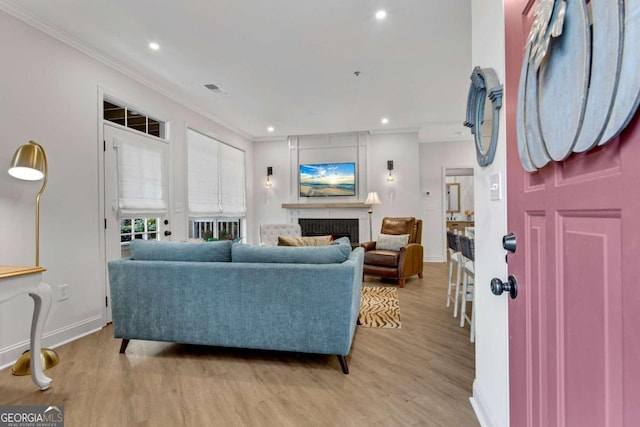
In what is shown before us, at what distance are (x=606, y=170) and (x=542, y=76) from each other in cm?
31

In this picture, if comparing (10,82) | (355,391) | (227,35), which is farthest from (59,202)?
(355,391)

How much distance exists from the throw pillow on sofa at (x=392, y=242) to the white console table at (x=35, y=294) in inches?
159

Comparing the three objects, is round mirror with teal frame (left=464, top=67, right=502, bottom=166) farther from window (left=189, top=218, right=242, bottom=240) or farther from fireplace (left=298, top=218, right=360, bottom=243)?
fireplace (left=298, top=218, right=360, bottom=243)

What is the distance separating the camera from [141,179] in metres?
3.54

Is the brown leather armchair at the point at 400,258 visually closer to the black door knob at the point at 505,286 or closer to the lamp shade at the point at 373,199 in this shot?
the lamp shade at the point at 373,199

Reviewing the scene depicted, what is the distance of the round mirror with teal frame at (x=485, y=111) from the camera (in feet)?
4.49

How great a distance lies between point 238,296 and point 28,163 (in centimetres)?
175

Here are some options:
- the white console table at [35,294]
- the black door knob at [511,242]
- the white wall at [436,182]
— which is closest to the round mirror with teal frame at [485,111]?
the black door knob at [511,242]

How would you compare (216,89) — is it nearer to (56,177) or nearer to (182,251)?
(56,177)

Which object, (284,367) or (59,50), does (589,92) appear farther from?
(59,50)

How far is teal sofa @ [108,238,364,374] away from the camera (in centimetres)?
211

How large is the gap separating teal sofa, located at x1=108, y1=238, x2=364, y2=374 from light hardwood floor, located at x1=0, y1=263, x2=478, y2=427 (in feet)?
0.55

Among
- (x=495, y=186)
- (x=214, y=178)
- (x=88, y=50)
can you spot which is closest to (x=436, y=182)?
(x=214, y=178)

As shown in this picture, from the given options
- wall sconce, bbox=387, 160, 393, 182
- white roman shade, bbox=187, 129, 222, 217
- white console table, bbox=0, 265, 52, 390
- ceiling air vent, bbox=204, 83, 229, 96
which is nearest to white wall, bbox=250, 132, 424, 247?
wall sconce, bbox=387, 160, 393, 182
